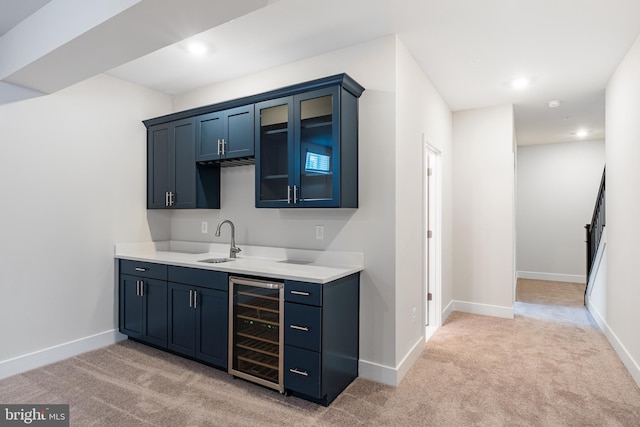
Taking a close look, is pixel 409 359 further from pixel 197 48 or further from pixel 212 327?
pixel 197 48

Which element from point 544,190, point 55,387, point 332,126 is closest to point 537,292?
point 544,190

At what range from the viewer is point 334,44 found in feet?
9.14

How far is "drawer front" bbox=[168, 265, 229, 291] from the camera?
267 cm

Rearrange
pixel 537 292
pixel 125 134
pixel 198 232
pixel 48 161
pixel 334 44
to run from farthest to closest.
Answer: pixel 537 292, pixel 198 232, pixel 125 134, pixel 48 161, pixel 334 44

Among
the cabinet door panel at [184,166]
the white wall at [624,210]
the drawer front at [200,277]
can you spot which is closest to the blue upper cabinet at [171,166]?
the cabinet door panel at [184,166]

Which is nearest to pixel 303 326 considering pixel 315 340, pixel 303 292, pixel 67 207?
pixel 315 340

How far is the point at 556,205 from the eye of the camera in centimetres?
660

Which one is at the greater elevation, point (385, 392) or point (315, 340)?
point (315, 340)

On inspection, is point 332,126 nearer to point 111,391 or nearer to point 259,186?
point 259,186

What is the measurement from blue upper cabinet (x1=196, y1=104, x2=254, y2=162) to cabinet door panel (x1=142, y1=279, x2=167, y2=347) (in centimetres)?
125

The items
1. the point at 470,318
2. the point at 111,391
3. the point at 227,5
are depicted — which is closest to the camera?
the point at 227,5

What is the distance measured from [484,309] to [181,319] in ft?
11.8

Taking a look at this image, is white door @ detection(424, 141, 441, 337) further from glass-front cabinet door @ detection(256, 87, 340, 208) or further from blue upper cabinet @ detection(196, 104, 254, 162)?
blue upper cabinet @ detection(196, 104, 254, 162)

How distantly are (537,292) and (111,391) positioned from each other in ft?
19.9
